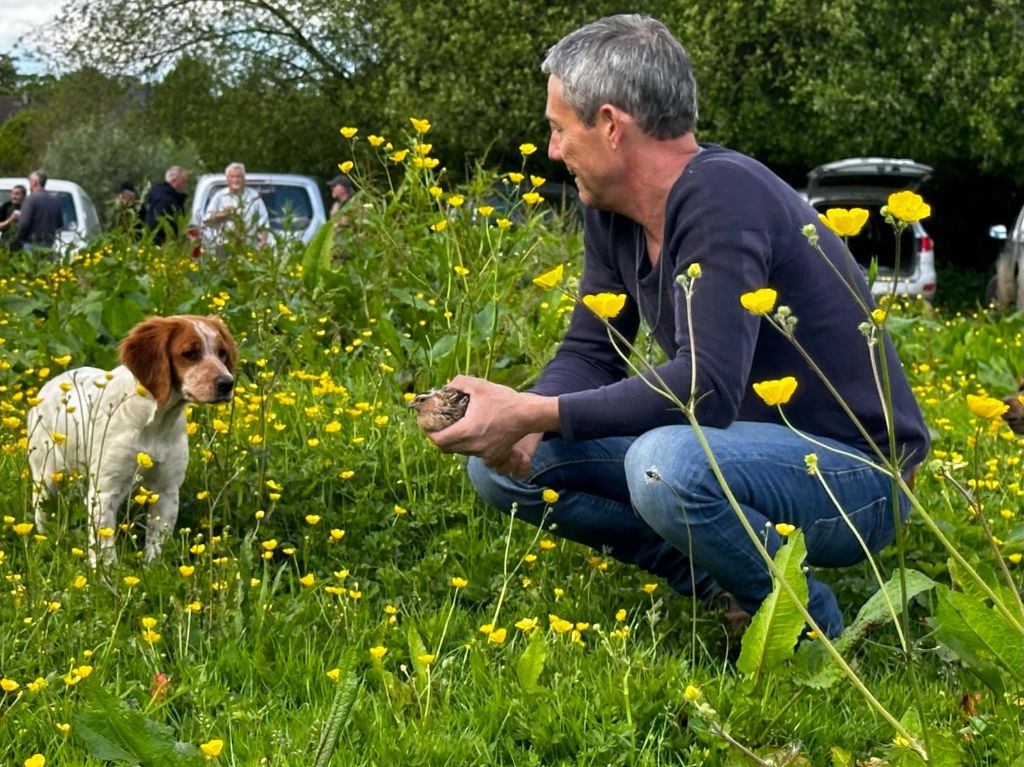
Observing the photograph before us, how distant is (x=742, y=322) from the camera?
298 cm

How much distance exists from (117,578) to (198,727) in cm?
68

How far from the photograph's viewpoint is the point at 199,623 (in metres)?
3.19

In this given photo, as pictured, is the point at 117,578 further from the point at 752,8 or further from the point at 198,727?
the point at 752,8

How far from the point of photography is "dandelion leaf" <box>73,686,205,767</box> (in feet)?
7.67

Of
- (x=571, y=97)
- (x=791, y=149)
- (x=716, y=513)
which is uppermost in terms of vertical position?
(x=571, y=97)

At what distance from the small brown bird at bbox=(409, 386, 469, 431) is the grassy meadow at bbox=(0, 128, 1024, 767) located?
0.35m

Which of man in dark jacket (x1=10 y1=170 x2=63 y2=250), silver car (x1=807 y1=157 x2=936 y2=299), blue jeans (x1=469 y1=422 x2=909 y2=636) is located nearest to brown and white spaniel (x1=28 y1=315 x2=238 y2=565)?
blue jeans (x1=469 y1=422 x2=909 y2=636)

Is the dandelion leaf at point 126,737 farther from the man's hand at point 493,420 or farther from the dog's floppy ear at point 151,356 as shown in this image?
the dog's floppy ear at point 151,356

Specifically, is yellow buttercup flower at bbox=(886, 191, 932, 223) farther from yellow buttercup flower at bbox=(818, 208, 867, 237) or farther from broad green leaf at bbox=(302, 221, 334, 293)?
broad green leaf at bbox=(302, 221, 334, 293)

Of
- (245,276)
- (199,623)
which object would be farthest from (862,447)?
(245,276)

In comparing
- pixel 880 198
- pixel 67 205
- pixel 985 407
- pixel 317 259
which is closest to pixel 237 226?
pixel 317 259

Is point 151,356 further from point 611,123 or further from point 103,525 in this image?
point 611,123

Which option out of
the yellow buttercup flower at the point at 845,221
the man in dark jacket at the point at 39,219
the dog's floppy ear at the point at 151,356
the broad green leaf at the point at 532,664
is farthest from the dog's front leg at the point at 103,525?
the man in dark jacket at the point at 39,219

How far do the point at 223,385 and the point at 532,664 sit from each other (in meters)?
1.78
